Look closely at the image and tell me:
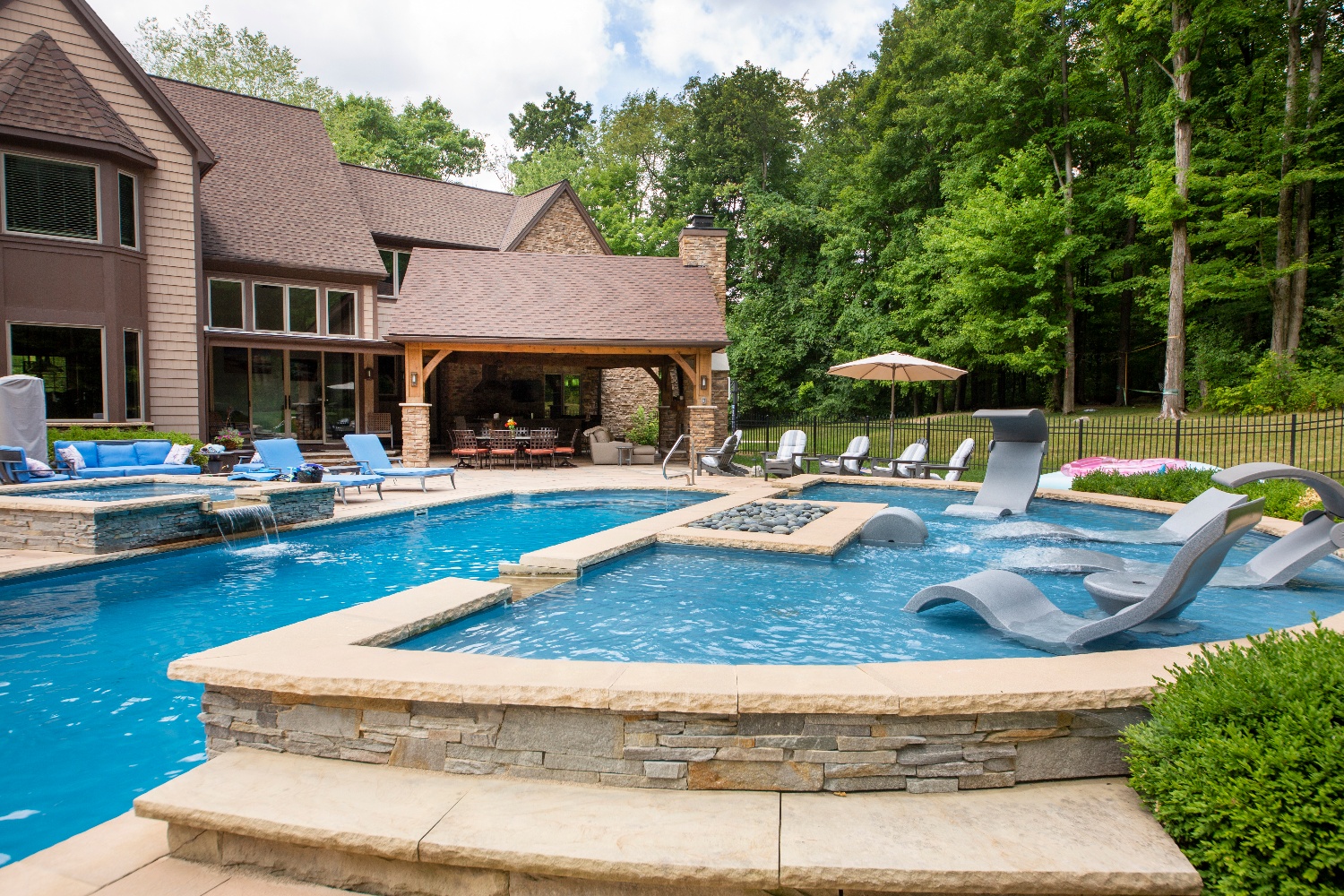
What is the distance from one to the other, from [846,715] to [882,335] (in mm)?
24905

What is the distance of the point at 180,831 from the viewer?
2393mm

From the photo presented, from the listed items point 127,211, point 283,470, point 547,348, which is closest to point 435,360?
point 547,348

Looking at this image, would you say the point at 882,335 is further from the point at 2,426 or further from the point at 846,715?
the point at 846,715

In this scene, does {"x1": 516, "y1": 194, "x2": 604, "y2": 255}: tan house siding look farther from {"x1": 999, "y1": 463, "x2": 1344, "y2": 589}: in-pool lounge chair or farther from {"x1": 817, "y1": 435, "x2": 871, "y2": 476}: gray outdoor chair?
{"x1": 999, "y1": 463, "x2": 1344, "y2": 589}: in-pool lounge chair

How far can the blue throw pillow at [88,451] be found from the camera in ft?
38.5

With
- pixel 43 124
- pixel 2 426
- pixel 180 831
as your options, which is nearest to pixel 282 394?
pixel 43 124

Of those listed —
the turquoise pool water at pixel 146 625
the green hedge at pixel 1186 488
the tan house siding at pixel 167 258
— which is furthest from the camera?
the tan house siding at pixel 167 258

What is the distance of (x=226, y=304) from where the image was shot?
17.3m

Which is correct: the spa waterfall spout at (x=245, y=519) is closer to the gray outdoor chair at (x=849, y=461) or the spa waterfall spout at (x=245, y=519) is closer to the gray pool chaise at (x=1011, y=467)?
the gray pool chaise at (x=1011, y=467)

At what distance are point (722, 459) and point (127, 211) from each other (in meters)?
12.1

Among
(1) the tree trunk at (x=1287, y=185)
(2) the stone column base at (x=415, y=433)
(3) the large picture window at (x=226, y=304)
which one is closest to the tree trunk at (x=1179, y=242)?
(1) the tree trunk at (x=1287, y=185)

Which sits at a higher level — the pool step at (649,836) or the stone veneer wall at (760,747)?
the stone veneer wall at (760,747)

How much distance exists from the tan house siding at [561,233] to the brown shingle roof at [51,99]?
10386 mm

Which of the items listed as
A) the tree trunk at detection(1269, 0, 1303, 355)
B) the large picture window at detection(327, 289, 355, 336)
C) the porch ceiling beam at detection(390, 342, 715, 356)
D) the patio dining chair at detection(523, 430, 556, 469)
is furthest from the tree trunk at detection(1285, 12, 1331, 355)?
the large picture window at detection(327, 289, 355, 336)
